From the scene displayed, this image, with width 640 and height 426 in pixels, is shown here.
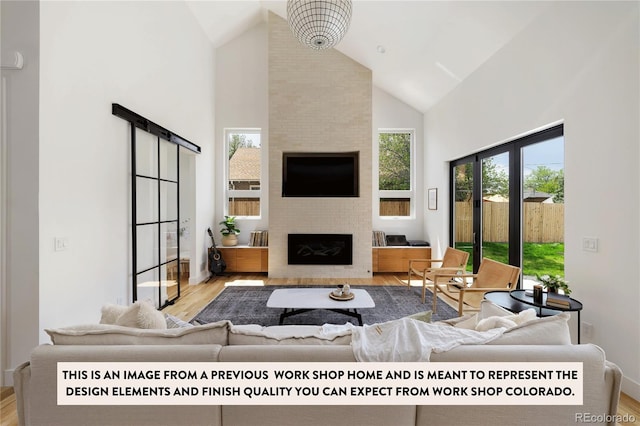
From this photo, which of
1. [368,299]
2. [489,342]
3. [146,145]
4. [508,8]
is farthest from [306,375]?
[508,8]

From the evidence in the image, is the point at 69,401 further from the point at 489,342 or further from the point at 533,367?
the point at 533,367

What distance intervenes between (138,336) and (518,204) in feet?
12.8

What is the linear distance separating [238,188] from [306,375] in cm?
533

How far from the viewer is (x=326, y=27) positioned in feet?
7.79

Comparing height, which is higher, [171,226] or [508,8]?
[508,8]

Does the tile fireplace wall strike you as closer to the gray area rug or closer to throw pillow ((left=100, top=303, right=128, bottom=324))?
the gray area rug

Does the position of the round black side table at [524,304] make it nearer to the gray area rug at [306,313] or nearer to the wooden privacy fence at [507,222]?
the wooden privacy fence at [507,222]

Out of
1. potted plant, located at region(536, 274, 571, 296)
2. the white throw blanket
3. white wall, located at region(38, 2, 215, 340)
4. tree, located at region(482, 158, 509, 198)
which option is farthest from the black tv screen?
the white throw blanket

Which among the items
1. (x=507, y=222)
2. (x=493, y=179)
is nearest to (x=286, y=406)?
(x=507, y=222)

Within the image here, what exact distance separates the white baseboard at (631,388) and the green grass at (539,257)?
1.01 metres

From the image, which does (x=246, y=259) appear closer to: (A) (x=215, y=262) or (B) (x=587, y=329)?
(A) (x=215, y=262)

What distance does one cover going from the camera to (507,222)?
3.65 metres

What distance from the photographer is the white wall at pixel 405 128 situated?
6.09 metres

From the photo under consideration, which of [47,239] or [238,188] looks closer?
[47,239]
